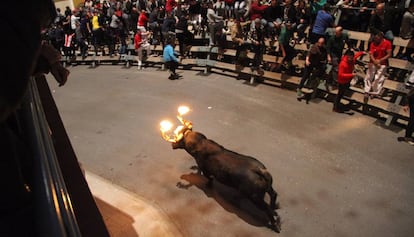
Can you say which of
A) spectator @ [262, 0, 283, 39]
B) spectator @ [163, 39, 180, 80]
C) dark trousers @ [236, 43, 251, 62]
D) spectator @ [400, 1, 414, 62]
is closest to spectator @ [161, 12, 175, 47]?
spectator @ [163, 39, 180, 80]

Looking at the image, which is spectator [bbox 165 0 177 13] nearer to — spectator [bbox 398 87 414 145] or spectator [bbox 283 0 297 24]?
spectator [bbox 283 0 297 24]

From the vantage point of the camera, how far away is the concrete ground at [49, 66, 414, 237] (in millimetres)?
6352

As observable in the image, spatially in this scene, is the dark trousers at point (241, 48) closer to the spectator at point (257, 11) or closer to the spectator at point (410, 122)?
the spectator at point (257, 11)

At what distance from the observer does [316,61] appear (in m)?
10.6

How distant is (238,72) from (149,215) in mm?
8879

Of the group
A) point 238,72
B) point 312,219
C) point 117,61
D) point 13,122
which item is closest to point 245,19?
point 238,72

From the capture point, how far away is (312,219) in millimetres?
6383

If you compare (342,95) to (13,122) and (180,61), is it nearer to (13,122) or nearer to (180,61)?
(180,61)

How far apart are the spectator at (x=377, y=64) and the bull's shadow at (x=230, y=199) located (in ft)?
19.1

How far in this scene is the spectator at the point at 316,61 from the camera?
410 inches

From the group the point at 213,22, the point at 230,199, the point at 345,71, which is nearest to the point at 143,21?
the point at 213,22

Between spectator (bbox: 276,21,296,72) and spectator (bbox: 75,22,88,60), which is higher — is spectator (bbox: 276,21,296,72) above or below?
above

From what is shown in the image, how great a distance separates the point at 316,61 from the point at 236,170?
6336 millimetres

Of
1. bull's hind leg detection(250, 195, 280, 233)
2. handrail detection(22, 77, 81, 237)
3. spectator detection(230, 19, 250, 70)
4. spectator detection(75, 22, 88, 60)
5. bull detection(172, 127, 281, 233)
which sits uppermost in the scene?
handrail detection(22, 77, 81, 237)
